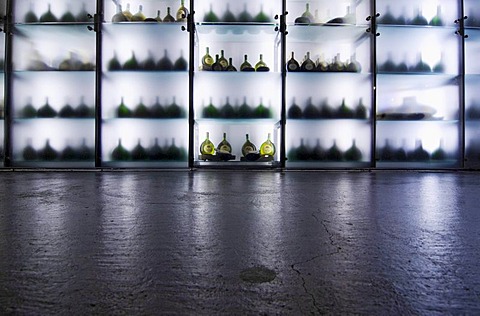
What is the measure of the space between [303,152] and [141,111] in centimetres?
135

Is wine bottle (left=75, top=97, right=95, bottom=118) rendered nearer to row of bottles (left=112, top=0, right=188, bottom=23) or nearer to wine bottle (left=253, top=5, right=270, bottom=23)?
row of bottles (left=112, top=0, right=188, bottom=23)

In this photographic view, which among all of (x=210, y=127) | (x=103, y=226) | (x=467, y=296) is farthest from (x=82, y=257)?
(x=210, y=127)

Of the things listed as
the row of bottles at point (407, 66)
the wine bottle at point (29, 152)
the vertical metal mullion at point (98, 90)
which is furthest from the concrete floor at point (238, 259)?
the row of bottles at point (407, 66)

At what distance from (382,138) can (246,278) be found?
113 inches

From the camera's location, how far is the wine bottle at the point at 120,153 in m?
2.99

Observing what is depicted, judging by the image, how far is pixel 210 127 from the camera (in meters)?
3.22

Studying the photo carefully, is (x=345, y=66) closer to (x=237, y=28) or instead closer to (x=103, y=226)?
(x=237, y=28)

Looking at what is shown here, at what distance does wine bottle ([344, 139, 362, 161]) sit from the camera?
10.1 ft

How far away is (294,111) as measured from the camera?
3.15 metres

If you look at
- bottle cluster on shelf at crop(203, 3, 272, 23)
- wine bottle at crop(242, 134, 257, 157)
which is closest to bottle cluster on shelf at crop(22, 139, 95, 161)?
wine bottle at crop(242, 134, 257, 157)

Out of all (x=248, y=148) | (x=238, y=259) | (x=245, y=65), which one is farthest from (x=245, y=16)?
(x=238, y=259)

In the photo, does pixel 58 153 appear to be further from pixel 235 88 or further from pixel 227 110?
pixel 235 88

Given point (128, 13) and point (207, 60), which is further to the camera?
point (207, 60)

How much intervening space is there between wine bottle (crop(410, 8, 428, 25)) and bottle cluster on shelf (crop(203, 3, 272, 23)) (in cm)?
118
